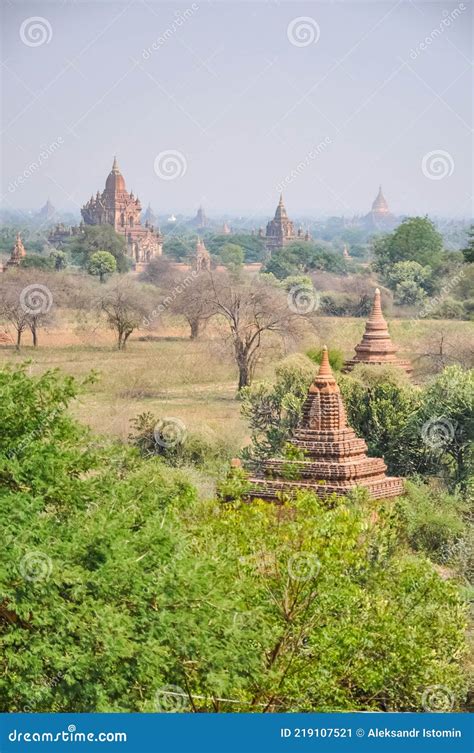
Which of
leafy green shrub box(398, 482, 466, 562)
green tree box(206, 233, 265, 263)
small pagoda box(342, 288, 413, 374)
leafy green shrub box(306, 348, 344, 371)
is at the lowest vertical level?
leafy green shrub box(398, 482, 466, 562)

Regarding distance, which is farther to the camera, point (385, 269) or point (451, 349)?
point (385, 269)

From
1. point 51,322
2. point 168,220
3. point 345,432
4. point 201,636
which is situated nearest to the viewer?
point 201,636

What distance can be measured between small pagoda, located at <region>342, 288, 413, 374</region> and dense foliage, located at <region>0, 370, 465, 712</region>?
15.3 meters

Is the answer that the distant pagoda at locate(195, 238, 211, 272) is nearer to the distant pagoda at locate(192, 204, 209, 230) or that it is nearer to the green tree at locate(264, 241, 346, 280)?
the green tree at locate(264, 241, 346, 280)

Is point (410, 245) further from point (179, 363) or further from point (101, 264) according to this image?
point (179, 363)

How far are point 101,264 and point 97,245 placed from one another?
23.7ft

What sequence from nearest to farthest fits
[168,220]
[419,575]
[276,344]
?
[419,575] < [276,344] < [168,220]

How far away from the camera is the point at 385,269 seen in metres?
65.8

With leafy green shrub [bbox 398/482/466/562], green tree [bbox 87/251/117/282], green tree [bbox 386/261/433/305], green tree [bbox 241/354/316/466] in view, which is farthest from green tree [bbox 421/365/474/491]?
green tree [bbox 87/251/117/282]

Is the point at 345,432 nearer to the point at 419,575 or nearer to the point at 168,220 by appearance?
the point at 419,575

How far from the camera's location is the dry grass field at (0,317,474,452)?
32.7 meters

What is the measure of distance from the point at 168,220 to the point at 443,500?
393 feet

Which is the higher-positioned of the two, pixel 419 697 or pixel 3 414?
pixel 3 414

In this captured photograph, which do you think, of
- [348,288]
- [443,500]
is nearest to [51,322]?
[348,288]
